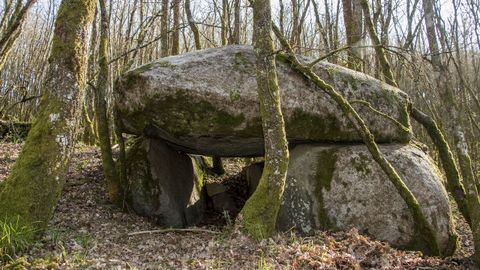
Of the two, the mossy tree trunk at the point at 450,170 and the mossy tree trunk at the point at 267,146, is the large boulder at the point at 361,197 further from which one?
the mossy tree trunk at the point at 267,146

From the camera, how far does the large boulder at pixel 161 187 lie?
7367mm

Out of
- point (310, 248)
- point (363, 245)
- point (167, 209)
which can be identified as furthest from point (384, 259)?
point (167, 209)

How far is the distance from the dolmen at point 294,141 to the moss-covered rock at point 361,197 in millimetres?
17

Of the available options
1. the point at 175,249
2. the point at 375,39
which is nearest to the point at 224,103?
the point at 175,249

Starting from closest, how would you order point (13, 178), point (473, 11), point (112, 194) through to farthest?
point (13, 178), point (112, 194), point (473, 11)

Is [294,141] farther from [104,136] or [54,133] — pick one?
[54,133]

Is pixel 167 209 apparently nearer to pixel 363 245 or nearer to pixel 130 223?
pixel 130 223

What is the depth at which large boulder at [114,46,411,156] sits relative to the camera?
6883 mm

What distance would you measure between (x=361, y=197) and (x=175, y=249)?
3374 mm

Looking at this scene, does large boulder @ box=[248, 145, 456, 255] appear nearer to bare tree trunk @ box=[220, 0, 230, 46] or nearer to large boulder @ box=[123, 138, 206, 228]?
large boulder @ box=[123, 138, 206, 228]

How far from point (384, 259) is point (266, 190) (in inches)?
69.1

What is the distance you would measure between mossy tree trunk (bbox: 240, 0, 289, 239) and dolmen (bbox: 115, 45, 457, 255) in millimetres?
1280

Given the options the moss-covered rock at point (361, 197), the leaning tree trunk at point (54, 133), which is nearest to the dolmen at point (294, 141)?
the moss-covered rock at point (361, 197)

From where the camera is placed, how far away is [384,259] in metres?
5.45
